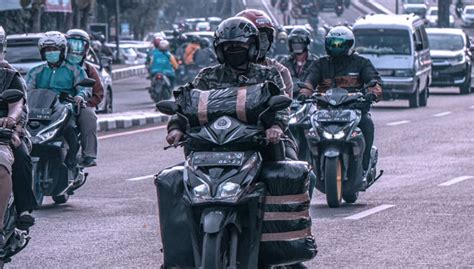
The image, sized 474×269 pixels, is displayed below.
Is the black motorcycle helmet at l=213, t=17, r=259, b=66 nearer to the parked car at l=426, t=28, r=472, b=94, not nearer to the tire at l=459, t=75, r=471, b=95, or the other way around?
the parked car at l=426, t=28, r=472, b=94

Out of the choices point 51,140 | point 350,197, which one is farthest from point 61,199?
point 350,197

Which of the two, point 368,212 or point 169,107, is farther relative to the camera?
point 368,212

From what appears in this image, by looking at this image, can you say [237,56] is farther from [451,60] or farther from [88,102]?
[451,60]

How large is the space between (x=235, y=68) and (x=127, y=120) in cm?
1872

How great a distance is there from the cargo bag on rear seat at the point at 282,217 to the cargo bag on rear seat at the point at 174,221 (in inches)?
16.3

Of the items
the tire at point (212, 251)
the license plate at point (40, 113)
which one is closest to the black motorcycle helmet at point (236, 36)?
the tire at point (212, 251)

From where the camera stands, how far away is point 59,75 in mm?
14203

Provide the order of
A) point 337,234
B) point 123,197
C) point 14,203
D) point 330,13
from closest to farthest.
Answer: point 14,203 → point 337,234 → point 123,197 → point 330,13

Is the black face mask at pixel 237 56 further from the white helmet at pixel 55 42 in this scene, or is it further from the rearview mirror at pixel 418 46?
the rearview mirror at pixel 418 46

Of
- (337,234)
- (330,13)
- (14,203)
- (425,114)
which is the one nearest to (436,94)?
(425,114)

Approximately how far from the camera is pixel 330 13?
3846 inches

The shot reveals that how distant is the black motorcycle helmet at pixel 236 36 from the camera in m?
8.19

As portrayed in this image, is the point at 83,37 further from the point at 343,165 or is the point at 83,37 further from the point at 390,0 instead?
the point at 390,0

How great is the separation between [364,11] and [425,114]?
200 ft
